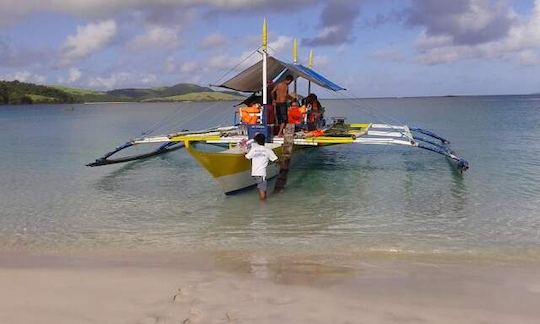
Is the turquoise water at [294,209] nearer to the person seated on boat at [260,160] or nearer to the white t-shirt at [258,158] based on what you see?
the person seated on boat at [260,160]

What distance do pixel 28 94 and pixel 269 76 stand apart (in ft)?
512

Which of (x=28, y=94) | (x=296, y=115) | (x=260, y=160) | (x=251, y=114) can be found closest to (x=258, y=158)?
(x=260, y=160)

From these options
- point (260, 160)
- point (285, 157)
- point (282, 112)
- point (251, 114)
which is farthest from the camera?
point (282, 112)

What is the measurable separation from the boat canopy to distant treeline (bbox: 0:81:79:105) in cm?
14820

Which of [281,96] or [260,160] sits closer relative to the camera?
[260,160]

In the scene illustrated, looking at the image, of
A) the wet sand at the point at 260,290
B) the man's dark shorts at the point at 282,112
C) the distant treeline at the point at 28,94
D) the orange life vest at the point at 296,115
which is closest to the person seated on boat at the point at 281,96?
the man's dark shorts at the point at 282,112

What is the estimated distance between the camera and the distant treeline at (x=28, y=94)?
5748 inches

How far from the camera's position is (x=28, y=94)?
153 m

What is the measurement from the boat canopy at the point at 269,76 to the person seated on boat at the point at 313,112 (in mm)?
562

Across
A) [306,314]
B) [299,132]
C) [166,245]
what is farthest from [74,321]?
[299,132]

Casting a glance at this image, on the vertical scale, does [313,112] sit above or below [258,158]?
above

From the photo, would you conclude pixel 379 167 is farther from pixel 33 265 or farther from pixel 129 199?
pixel 33 265

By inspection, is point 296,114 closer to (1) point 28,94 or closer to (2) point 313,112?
(2) point 313,112

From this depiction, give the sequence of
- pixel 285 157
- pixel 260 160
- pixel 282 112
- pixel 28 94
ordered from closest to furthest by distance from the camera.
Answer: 1. pixel 260 160
2. pixel 285 157
3. pixel 282 112
4. pixel 28 94
